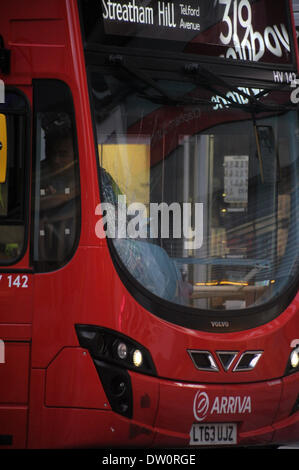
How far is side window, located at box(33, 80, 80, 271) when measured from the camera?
567 centimetres

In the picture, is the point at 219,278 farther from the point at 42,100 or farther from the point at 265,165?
the point at 42,100

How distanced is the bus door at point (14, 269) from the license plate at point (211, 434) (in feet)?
3.53

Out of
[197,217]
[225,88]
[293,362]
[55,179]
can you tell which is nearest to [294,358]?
[293,362]

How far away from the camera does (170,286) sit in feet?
19.1

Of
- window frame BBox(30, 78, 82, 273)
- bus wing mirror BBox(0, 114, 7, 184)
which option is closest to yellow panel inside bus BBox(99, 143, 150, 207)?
window frame BBox(30, 78, 82, 273)

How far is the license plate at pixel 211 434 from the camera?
5.73 m

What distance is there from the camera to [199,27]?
6117 millimetres

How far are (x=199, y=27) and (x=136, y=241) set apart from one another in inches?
60.9

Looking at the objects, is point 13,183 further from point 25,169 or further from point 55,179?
point 55,179

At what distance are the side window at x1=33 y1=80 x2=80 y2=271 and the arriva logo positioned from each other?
122cm

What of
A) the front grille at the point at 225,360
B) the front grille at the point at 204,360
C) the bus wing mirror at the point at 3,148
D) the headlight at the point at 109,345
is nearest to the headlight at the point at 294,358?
the front grille at the point at 225,360

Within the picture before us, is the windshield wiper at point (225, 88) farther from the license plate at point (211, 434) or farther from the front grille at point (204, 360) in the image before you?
the license plate at point (211, 434)

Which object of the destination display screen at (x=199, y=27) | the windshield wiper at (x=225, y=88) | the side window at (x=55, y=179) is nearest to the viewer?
the side window at (x=55, y=179)

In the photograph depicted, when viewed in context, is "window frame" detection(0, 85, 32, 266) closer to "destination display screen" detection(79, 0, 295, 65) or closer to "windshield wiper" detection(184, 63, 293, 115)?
"destination display screen" detection(79, 0, 295, 65)
